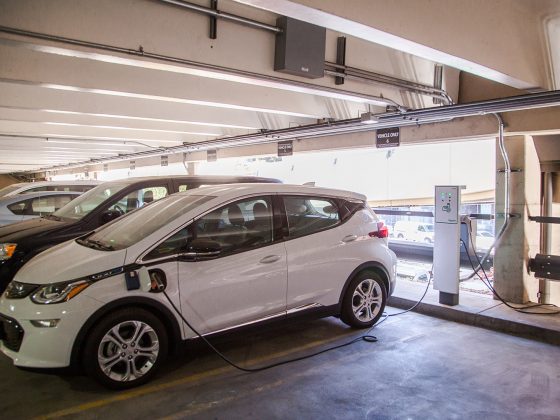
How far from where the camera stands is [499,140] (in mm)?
6102

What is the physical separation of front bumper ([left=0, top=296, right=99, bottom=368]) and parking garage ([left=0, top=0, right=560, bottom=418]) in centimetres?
2

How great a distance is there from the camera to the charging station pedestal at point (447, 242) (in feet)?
18.8

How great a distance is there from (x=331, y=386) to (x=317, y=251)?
1355 mm

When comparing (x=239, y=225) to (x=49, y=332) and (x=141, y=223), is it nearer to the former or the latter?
(x=141, y=223)

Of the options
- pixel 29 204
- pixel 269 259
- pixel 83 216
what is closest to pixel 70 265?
pixel 269 259

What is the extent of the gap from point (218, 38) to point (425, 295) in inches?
173

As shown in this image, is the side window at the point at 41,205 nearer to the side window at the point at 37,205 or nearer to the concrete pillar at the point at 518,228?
the side window at the point at 37,205

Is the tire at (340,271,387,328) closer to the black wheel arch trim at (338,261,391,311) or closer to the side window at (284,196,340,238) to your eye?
the black wheel arch trim at (338,261,391,311)

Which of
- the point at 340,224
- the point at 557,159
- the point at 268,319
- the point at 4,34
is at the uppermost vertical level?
the point at 4,34

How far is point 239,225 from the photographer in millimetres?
4160

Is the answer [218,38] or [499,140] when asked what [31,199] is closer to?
[218,38]

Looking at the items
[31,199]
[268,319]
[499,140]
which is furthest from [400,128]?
[31,199]

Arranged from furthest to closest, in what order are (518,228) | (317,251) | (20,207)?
(20,207), (518,228), (317,251)

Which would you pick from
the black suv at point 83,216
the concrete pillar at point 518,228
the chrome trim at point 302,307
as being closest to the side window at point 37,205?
the black suv at point 83,216
